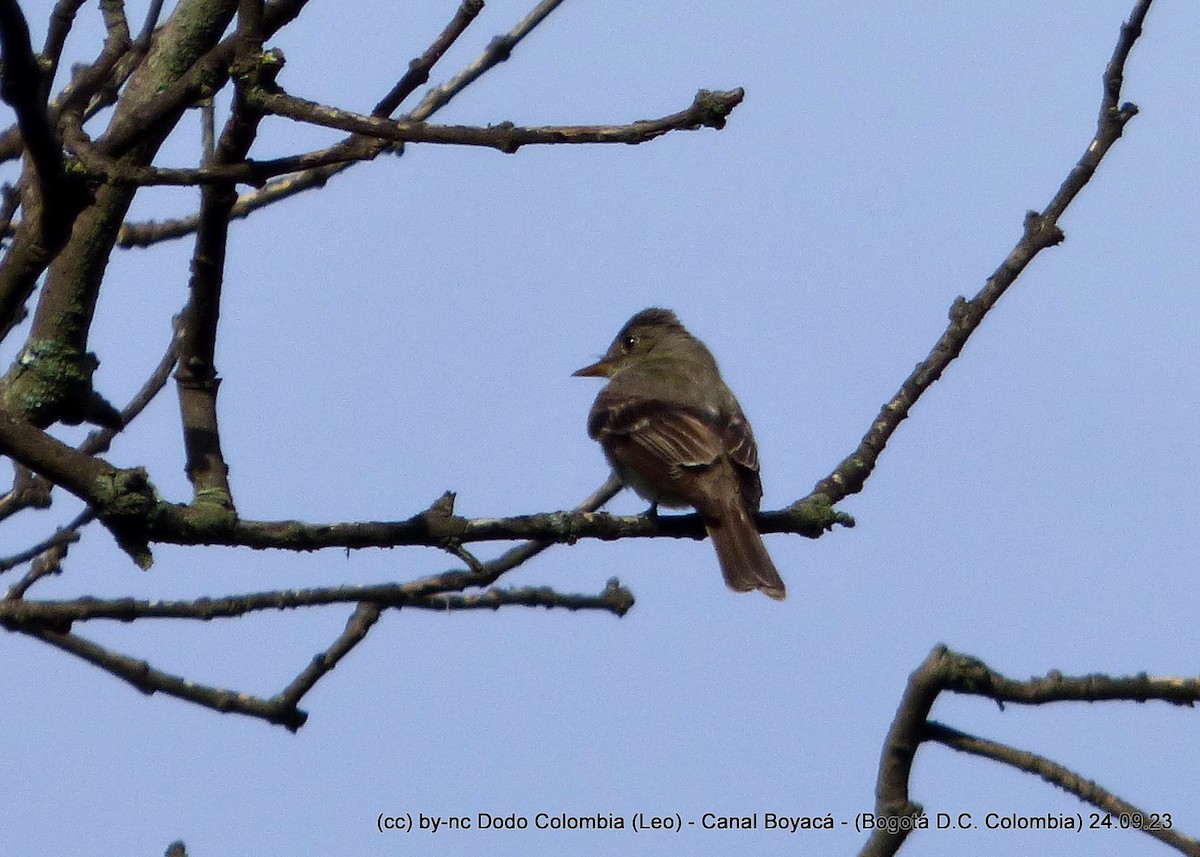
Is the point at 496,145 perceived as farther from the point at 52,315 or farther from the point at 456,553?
the point at 52,315

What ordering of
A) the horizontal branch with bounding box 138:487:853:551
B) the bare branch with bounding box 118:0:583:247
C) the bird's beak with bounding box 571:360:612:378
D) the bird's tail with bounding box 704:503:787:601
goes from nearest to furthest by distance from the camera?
1. the horizontal branch with bounding box 138:487:853:551
2. the bare branch with bounding box 118:0:583:247
3. the bird's tail with bounding box 704:503:787:601
4. the bird's beak with bounding box 571:360:612:378

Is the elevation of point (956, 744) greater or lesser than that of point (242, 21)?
lesser

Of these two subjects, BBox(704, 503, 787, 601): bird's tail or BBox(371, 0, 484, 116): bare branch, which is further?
BBox(704, 503, 787, 601): bird's tail

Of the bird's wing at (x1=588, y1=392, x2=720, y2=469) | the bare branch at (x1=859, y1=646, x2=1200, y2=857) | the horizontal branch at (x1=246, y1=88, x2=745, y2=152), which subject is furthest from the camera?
the bird's wing at (x1=588, y1=392, x2=720, y2=469)

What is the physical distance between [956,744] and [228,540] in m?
1.56

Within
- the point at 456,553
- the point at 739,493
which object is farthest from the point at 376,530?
the point at 739,493

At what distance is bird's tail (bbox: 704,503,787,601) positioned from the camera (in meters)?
5.94

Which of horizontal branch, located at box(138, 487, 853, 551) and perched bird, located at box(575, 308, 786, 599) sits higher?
perched bird, located at box(575, 308, 786, 599)

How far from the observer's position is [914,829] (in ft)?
8.52

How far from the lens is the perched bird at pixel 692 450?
6.01 meters

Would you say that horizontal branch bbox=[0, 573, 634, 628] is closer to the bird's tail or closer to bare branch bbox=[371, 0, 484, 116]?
bare branch bbox=[371, 0, 484, 116]

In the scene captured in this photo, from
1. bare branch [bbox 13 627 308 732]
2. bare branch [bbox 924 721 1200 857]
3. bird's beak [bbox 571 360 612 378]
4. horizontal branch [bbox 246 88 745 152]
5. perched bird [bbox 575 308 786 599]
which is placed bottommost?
bare branch [bbox 924 721 1200 857]

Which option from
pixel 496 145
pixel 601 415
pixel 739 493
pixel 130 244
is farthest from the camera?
pixel 601 415

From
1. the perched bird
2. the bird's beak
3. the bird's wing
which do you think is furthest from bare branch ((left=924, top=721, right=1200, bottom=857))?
the bird's beak
